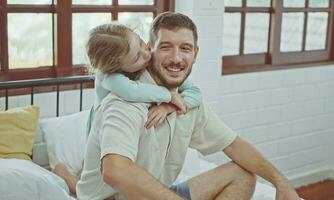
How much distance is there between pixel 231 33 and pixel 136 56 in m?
1.95

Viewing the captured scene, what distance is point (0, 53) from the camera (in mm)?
2664

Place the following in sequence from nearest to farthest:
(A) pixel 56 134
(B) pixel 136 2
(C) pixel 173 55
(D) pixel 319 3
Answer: (C) pixel 173 55, (A) pixel 56 134, (B) pixel 136 2, (D) pixel 319 3

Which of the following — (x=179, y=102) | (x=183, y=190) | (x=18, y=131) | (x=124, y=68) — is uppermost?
(x=124, y=68)

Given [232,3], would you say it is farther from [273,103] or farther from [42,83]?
[42,83]

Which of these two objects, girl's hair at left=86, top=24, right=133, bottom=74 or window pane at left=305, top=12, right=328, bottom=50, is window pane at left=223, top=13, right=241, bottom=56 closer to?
window pane at left=305, top=12, right=328, bottom=50

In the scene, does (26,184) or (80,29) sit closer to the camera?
(26,184)

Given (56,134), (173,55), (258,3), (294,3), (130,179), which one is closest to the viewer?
(130,179)

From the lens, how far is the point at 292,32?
400 centimetres

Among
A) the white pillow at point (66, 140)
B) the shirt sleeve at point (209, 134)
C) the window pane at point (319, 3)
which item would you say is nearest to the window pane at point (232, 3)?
A: the window pane at point (319, 3)

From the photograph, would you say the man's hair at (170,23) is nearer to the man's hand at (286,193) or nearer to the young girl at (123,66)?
the young girl at (123,66)

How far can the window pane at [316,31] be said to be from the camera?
13.5ft

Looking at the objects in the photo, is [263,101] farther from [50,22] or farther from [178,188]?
[178,188]

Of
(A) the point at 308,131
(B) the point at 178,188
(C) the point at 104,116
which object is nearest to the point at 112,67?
(C) the point at 104,116

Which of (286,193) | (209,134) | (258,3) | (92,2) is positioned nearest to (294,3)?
(258,3)
